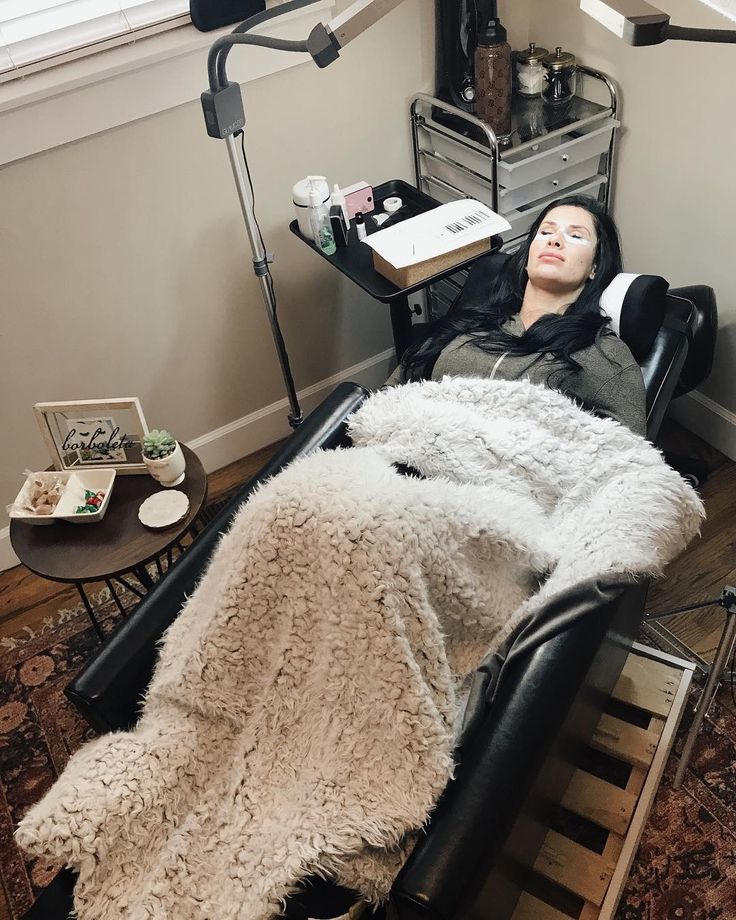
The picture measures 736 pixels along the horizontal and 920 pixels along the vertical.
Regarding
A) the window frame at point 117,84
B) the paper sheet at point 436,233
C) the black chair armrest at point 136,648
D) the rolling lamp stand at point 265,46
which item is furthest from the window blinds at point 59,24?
the black chair armrest at point 136,648

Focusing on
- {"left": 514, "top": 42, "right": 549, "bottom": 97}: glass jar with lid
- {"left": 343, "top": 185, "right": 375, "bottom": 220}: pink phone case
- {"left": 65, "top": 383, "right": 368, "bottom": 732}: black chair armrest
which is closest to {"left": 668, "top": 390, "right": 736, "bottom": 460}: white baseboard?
{"left": 514, "top": 42, "right": 549, "bottom": 97}: glass jar with lid

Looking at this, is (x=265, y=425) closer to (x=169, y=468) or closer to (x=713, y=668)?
(x=169, y=468)

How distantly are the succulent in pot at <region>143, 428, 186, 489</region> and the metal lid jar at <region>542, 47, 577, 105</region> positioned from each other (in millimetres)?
1387

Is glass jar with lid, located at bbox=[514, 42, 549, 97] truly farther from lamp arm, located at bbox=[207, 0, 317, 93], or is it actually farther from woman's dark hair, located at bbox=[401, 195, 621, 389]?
lamp arm, located at bbox=[207, 0, 317, 93]

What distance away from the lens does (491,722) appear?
1.15 m

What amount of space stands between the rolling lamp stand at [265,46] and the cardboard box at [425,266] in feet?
0.90

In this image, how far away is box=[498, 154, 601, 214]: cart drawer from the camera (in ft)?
7.08

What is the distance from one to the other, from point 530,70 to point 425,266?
707mm

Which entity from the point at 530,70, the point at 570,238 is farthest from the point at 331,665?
the point at 530,70

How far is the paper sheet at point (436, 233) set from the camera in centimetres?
189

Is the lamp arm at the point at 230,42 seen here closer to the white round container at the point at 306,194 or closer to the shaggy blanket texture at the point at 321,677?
the white round container at the point at 306,194

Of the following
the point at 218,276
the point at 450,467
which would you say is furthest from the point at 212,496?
the point at 450,467

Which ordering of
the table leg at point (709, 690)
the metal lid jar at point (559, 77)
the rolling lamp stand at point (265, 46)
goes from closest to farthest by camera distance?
the rolling lamp stand at point (265, 46), the table leg at point (709, 690), the metal lid jar at point (559, 77)

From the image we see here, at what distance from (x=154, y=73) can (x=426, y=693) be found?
58.1 inches
